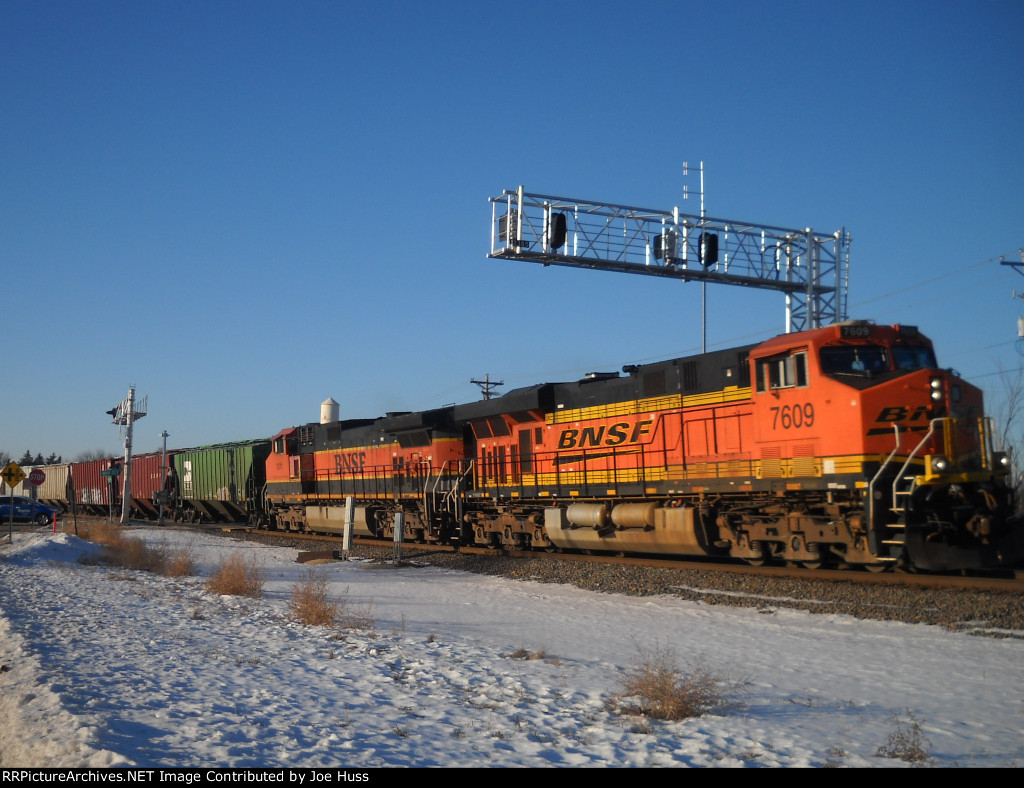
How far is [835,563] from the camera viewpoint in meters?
13.8

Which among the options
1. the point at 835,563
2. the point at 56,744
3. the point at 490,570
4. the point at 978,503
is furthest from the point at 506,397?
the point at 56,744

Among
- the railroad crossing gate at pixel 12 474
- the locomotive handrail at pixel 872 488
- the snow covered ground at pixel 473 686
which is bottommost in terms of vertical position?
the snow covered ground at pixel 473 686

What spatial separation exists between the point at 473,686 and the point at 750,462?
8.39m

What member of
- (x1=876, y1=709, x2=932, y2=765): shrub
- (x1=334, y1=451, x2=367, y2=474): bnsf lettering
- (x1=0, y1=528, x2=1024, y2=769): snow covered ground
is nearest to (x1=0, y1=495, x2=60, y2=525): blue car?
(x1=334, y1=451, x2=367, y2=474): bnsf lettering

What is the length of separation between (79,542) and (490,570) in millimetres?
12793

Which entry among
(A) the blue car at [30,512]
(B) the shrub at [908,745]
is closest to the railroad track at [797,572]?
(B) the shrub at [908,745]

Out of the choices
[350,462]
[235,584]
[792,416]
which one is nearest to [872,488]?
[792,416]

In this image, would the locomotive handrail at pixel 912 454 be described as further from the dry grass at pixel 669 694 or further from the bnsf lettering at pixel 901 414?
the dry grass at pixel 669 694

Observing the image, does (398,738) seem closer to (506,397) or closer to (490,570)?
(490,570)

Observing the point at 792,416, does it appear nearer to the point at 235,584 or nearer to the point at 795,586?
the point at 795,586

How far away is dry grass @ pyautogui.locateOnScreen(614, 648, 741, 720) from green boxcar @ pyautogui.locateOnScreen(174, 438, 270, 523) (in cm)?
2965

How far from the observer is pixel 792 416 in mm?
13609

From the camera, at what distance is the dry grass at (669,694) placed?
648cm

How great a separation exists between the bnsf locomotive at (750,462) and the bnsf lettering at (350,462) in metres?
4.84
